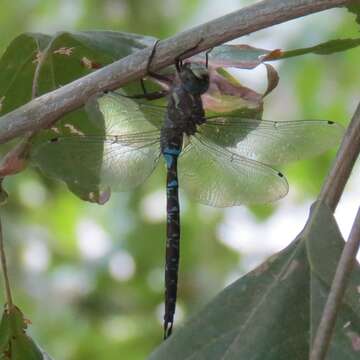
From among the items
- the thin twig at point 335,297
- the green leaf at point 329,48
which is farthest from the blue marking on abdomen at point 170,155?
the thin twig at point 335,297

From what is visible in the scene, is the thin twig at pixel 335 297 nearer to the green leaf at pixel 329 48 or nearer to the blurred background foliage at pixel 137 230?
the green leaf at pixel 329 48

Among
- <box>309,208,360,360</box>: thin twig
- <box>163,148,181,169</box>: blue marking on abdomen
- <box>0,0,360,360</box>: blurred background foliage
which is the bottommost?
<box>0,0,360,360</box>: blurred background foliage

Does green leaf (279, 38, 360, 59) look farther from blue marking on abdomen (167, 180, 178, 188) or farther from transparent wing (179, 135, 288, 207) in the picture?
blue marking on abdomen (167, 180, 178, 188)

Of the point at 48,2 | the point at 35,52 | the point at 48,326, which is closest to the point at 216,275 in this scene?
the point at 48,326

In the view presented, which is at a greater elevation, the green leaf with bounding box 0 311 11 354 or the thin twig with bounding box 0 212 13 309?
the thin twig with bounding box 0 212 13 309

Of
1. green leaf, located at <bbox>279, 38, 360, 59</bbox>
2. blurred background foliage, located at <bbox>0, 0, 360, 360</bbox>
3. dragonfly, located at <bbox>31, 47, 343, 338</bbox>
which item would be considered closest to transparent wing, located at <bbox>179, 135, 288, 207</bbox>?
dragonfly, located at <bbox>31, 47, 343, 338</bbox>

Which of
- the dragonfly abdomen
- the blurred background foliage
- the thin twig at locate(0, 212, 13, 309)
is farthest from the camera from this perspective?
the blurred background foliage

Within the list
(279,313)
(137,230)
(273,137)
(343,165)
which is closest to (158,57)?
(343,165)
